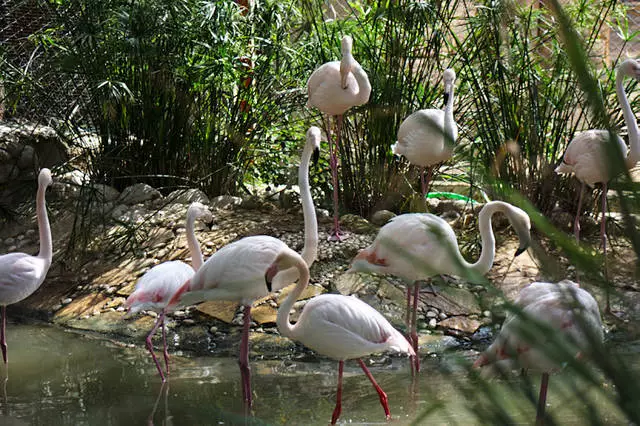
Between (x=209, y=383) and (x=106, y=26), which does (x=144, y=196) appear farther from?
(x=209, y=383)

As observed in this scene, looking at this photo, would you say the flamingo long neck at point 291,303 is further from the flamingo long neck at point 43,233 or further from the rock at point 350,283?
the flamingo long neck at point 43,233

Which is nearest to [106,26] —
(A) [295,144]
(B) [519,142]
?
(A) [295,144]

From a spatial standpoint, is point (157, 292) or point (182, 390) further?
point (157, 292)

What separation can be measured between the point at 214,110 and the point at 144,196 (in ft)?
2.96

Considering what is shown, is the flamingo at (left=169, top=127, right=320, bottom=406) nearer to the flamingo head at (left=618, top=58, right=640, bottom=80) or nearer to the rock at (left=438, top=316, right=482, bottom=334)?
the rock at (left=438, top=316, right=482, bottom=334)

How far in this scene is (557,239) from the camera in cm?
66

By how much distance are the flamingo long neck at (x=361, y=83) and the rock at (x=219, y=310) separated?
5.49ft

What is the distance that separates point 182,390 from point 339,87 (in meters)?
2.41

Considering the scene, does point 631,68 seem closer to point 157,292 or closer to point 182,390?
point 157,292

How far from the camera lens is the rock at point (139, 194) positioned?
608cm

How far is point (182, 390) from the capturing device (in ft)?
12.3

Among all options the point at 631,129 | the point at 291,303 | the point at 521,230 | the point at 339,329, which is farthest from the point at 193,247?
the point at 631,129

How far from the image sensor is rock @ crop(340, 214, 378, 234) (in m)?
5.60

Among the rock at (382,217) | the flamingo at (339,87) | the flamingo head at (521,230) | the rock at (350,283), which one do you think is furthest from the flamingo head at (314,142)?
the rock at (382,217)
